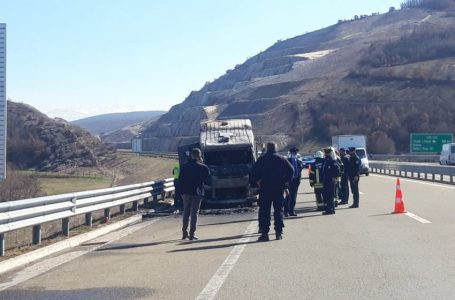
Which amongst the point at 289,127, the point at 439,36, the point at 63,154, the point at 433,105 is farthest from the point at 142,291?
the point at 439,36

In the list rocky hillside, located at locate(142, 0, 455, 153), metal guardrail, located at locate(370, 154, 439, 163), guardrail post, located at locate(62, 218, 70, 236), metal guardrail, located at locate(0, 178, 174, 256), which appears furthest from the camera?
rocky hillside, located at locate(142, 0, 455, 153)

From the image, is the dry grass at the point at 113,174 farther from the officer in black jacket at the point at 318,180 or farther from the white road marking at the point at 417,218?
the white road marking at the point at 417,218

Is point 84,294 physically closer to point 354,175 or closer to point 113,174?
point 354,175

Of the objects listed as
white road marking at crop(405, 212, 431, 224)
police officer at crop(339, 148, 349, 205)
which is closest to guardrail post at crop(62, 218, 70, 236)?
white road marking at crop(405, 212, 431, 224)

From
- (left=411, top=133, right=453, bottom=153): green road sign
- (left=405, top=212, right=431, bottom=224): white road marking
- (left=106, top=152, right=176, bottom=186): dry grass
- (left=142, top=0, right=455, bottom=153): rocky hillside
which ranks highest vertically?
(left=142, top=0, right=455, bottom=153): rocky hillside

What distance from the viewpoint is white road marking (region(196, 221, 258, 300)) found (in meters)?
8.67

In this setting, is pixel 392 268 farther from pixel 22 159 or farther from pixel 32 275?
pixel 22 159

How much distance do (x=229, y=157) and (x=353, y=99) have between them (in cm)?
7795

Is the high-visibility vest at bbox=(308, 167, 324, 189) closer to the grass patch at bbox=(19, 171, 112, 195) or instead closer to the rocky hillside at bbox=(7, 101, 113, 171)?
the grass patch at bbox=(19, 171, 112, 195)

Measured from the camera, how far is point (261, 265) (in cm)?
1074

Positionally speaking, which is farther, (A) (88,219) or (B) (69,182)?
(B) (69,182)

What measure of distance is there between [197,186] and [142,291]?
5678mm

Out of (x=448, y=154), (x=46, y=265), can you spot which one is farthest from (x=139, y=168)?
(x=46, y=265)

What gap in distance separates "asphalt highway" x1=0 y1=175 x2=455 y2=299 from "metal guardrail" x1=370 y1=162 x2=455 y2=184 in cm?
1813
